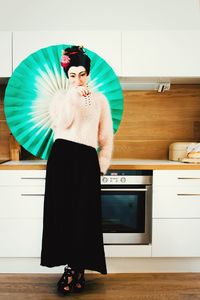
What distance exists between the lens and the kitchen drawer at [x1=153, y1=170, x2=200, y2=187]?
7.95 ft

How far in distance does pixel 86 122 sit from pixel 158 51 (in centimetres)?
90

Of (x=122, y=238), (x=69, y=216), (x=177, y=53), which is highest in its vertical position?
(x=177, y=53)

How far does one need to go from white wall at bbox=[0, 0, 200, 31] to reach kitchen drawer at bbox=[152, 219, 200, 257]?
59.1 inches

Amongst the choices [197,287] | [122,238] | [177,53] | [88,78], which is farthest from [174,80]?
[197,287]

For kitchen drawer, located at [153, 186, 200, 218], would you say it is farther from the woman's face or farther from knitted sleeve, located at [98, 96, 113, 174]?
the woman's face

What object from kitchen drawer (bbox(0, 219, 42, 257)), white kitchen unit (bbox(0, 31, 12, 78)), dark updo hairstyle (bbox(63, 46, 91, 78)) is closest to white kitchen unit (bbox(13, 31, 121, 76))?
white kitchen unit (bbox(0, 31, 12, 78))

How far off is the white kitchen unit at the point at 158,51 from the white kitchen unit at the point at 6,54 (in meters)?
0.85

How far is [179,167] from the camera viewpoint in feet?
7.93

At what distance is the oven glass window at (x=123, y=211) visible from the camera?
247 cm

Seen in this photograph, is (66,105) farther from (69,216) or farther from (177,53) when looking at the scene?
(177,53)

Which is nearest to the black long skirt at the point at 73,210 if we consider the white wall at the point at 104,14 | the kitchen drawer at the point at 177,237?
the kitchen drawer at the point at 177,237

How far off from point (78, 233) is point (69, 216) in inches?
4.6

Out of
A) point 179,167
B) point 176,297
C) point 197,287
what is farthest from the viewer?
point 179,167

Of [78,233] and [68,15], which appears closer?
[78,233]
